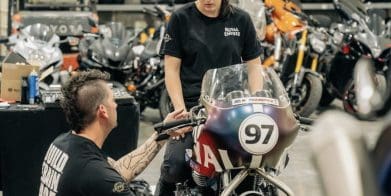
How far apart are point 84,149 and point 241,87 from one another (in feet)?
2.50

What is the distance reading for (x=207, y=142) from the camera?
99.7 inches

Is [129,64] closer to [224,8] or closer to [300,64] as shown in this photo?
→ [300,64]

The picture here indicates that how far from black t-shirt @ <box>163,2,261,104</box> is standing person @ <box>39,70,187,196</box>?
0.61m

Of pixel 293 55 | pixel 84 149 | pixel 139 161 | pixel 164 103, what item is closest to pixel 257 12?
pixel 293 55

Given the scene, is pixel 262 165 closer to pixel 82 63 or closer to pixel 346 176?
pixel 346 176

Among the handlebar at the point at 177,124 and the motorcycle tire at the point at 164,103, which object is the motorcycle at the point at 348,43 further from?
the handlebar at the point at 177,124

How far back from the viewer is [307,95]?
751 centimetres

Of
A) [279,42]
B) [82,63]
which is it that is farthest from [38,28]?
[279,42]

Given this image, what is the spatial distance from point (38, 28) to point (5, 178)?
12.1 ft

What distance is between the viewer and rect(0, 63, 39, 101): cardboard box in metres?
4.40

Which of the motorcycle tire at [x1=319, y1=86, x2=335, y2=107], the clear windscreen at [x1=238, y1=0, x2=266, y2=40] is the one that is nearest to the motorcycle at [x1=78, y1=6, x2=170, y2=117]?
the clear windscreen at [x1=238, y1=0, x2=266, y2=40]

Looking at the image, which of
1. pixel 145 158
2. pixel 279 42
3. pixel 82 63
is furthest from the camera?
pixel 279 42

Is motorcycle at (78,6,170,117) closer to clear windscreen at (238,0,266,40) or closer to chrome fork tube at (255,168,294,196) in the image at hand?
clear windscreen at (238,0,266,40)

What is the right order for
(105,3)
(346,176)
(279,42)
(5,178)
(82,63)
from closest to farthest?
(346,176) < (5,178) < (82,63) < (279,42) < (105,3)
